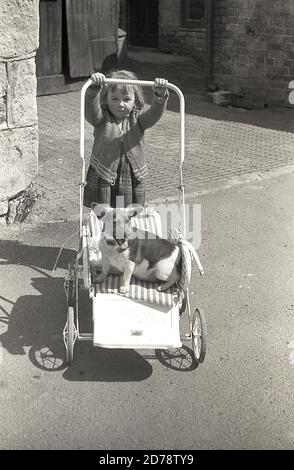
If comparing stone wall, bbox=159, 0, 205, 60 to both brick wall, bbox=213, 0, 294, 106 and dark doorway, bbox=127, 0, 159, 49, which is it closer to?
dark doorway, bbox=127, 0, 159, 49

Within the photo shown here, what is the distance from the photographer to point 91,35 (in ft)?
45.2

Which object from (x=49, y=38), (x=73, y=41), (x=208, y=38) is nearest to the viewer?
(x=49, y=38)

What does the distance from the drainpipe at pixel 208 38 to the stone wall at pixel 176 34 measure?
3002 millimetres

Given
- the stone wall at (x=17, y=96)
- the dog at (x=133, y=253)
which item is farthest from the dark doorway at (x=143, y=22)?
the dog at (x=133, y=253)

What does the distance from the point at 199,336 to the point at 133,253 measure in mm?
→ 703

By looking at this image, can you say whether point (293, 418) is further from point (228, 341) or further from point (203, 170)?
point (203, 170)

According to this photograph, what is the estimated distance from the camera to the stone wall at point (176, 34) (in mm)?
17469

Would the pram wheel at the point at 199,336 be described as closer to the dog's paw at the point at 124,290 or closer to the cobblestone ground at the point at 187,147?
the dog's paw at the point at 124,290

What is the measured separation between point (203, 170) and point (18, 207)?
118 inches

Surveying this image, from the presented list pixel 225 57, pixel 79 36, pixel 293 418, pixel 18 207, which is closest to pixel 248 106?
pixel 225 57

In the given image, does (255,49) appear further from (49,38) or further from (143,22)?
(143,22)

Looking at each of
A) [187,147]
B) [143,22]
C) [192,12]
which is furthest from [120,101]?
[143,22]

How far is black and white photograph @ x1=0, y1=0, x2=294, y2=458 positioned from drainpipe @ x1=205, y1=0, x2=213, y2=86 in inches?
176
